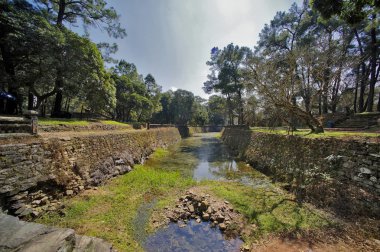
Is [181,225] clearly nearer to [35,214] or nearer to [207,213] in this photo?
[207,213]

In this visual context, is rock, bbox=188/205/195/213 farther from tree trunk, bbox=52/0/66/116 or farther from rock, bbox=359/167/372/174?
tree trunk, bbox=52/0/66/116

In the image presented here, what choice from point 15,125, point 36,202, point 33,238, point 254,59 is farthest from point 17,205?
point 254,59

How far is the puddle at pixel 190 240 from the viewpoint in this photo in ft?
15.8

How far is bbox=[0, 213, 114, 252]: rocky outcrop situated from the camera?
2582 mm

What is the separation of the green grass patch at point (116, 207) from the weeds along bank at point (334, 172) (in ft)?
17.3

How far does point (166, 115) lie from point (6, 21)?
3817 cm

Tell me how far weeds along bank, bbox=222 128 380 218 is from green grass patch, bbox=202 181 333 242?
2.38 feet

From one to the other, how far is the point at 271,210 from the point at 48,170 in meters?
8.33

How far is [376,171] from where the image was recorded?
5387 mm

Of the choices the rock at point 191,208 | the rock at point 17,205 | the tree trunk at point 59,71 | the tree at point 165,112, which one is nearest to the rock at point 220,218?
the rock at point 191,208

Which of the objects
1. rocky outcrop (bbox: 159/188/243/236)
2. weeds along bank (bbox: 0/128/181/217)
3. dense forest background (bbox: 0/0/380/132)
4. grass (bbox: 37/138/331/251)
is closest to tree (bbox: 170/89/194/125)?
dense forest background (bbox: 0/0/380/132)

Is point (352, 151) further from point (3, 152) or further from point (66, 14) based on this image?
point (66, 14)

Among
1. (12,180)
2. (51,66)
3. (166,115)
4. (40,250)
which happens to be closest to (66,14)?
(51,66)

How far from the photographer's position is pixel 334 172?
670 centimetres
